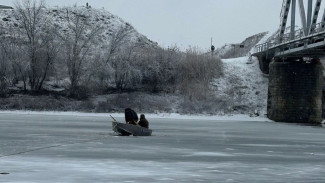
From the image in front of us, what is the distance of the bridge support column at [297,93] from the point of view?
57500mm

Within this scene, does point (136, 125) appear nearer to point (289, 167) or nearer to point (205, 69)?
point (289, 167)

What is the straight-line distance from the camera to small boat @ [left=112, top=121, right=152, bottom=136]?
33.8 m

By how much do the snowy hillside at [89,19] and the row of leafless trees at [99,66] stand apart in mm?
18179

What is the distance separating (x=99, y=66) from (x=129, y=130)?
38.7 m

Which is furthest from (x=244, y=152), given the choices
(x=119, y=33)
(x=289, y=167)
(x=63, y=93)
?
(x=119, y=33)

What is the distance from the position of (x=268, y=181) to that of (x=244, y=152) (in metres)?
8.44

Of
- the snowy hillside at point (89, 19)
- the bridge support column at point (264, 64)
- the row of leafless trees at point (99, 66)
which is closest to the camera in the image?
the row of leafless trees at point (99, 66)

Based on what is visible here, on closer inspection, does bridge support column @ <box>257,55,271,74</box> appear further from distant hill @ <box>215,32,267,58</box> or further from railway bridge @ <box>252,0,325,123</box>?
distant hill @ <box>215,32,267,58</box>

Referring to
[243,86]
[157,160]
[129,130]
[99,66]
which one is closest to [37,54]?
[99,66]

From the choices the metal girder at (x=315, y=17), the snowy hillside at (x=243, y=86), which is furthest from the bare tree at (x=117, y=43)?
the metal girder at (x=315, y=17)

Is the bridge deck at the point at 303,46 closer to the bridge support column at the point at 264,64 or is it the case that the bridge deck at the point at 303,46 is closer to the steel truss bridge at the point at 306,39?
the steel truss bridge at the point at 306,39

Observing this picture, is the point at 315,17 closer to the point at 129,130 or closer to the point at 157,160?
the point at 129,130

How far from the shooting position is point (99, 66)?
237 ft

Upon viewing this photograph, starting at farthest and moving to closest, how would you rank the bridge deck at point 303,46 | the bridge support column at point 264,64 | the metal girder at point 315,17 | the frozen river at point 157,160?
the bridge support column at point 264,64
the metal girder at point 315,17
the bridge deck at point 303,46
the frozen river at point 157,160
